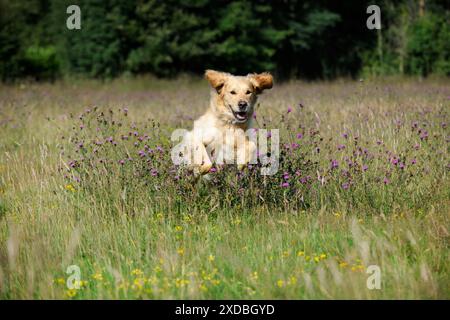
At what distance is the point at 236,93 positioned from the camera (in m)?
5.80

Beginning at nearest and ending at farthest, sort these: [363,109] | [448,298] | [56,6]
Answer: [448,298] < [363,109] < [56,6]

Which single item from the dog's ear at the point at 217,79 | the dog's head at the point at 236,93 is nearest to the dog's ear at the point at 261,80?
the dog's head at the point at 236,93

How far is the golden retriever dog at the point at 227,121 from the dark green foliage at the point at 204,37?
1866cm

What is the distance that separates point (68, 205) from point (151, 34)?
22.0 metres

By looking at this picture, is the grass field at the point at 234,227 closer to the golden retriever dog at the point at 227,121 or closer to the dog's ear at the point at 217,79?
the golden retriever dog at the point at 227,121

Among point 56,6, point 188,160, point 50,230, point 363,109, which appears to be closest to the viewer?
point 50,230

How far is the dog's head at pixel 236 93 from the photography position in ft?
18.7

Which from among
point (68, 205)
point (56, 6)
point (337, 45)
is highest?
point (56, 6)

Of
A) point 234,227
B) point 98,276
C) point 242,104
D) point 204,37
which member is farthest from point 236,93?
point 204,37

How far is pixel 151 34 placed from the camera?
2573 cm

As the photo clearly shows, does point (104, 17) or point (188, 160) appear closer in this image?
point (188, 160)

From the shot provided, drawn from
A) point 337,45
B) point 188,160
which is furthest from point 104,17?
point 188,160

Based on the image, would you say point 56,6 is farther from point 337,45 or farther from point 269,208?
point 269,208
